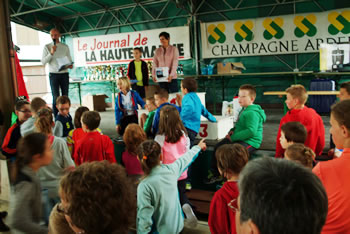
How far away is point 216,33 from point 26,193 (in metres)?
8.42

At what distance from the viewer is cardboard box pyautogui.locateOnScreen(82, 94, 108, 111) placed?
10219 millimetres

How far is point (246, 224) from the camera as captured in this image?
2.27 feet

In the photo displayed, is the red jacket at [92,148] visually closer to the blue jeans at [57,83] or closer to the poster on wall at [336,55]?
the blue jeans at [57,83]

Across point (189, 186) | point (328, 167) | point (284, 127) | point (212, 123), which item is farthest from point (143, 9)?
point (328, 167)

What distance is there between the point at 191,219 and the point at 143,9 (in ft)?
29.4

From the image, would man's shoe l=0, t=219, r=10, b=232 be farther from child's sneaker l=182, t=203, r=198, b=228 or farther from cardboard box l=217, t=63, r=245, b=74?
cardboard box l=217, t=63, r=245, b=74

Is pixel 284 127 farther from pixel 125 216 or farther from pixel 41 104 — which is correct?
pixel 41 104

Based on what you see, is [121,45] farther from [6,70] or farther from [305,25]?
[6,70]

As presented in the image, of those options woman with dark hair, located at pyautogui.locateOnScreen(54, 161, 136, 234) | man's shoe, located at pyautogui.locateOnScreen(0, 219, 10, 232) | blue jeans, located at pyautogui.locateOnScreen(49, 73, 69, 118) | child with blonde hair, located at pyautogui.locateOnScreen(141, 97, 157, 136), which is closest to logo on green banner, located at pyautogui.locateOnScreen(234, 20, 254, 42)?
blue jeans, located at pyautogui.locateOnScreen(49, 73, 69, 118)

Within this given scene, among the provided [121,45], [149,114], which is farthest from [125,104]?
[121,45]

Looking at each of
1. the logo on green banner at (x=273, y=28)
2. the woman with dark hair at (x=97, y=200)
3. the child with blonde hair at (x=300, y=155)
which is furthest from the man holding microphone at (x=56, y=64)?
the logo on green banner at (x=273, y=28)

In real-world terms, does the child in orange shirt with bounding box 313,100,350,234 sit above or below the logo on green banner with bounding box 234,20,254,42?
below

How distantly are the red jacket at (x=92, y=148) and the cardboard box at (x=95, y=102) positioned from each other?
7746 millimetres

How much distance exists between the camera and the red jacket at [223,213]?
4.96ft
